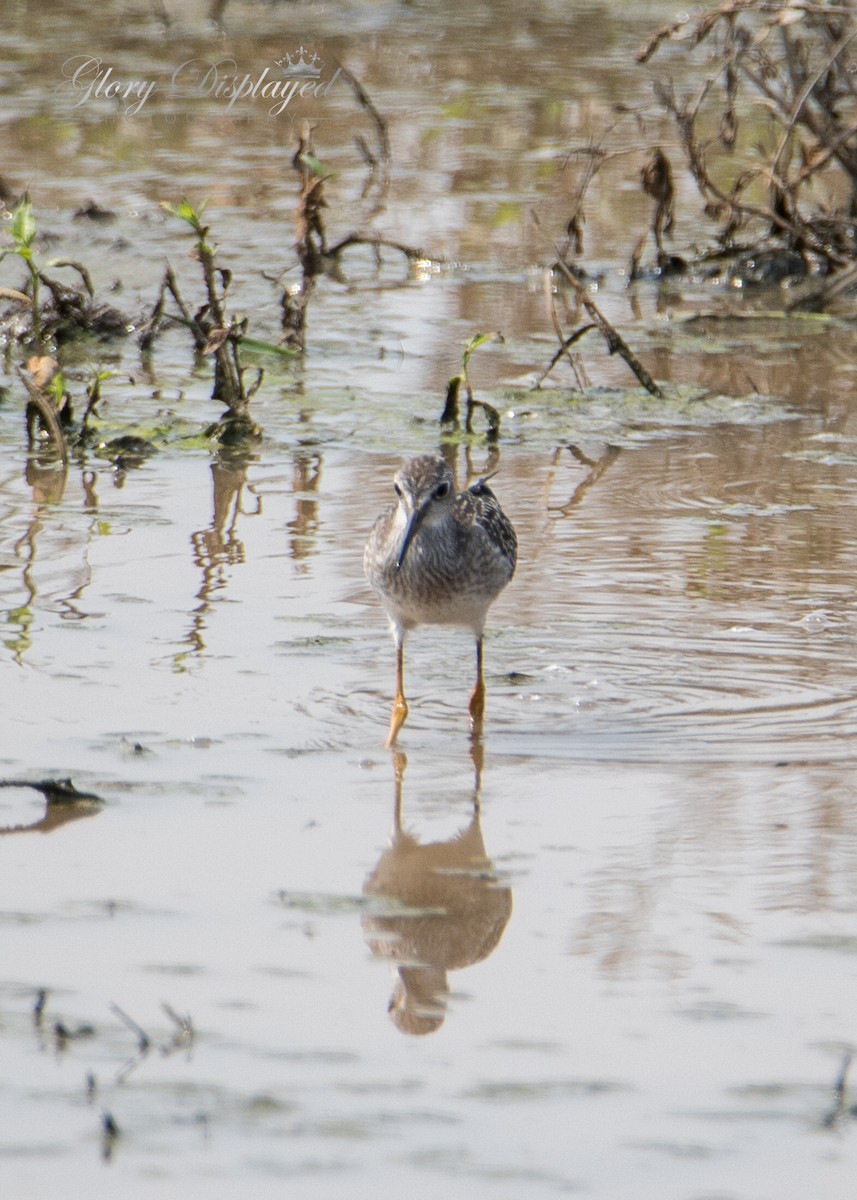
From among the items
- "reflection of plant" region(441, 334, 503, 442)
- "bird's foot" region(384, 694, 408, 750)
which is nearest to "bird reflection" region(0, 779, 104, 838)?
"bird's foot" region(384, 694, 408, 750)

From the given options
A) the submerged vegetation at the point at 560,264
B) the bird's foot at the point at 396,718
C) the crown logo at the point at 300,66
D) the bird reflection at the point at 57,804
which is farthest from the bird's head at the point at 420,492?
the crown logo at the point at 300,66

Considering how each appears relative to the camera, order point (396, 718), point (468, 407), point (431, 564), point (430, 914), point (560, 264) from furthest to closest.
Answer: point (560, 264) → point (468, 407) → point (431, 564) → point (396, 718) → point (430, 914)

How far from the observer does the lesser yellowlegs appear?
6.16m

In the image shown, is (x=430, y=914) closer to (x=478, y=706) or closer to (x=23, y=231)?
(x=478, y=706)

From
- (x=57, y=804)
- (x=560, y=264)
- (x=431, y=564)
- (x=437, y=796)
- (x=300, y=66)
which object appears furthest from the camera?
(x=300, y=66)

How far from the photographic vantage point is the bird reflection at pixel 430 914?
4.41 meters

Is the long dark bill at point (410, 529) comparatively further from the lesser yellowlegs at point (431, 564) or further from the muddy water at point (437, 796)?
the muddy water at point (437, 796)

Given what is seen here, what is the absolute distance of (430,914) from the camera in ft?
16.0

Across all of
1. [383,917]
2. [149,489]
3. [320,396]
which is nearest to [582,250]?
[320,396]

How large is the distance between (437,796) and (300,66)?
50.4 feet

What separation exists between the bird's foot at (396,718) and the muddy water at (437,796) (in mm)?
71

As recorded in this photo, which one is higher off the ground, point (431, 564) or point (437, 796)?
point (431, 564)

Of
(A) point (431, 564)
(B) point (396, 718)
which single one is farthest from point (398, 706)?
(A) point (431, 564)

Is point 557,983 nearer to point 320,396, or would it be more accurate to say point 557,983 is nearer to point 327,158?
point 320,396
